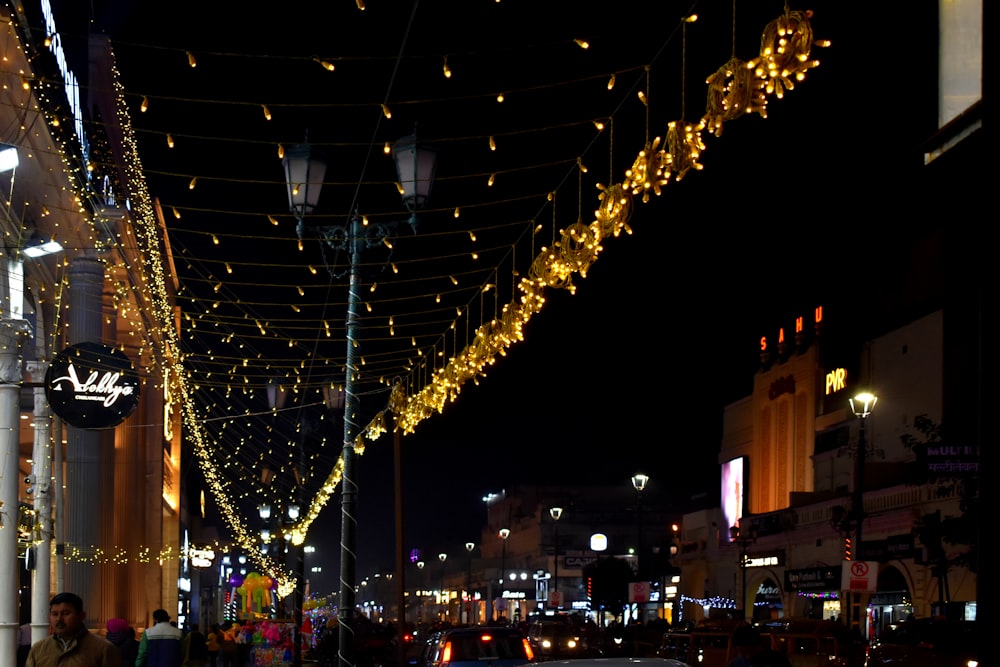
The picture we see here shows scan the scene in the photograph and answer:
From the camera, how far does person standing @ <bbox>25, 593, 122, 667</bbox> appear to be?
877 centimetres

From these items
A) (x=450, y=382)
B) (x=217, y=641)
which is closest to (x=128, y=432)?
(x=217, y=641)

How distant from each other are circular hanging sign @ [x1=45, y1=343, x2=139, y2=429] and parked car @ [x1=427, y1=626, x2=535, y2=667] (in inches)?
236

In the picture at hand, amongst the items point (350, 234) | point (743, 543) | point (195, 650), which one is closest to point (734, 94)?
point (350, 234)

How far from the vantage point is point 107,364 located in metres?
17.3

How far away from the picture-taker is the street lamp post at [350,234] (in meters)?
16.5

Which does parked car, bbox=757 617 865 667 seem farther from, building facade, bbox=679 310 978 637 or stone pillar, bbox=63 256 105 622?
stone pillar, bbox=63 256 105 622

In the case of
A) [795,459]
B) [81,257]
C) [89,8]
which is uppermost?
[89,8]

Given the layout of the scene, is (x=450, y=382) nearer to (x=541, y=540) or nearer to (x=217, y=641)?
(x=217, y=641)

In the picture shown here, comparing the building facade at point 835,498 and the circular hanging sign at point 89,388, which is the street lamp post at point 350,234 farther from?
the building facade at point 835,498

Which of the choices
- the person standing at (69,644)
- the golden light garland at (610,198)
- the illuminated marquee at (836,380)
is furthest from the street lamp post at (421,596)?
the person standing at (69,644)

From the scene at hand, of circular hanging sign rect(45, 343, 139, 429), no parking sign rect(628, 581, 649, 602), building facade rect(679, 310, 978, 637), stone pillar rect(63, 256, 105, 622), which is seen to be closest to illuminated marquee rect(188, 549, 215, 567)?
building facade rect(679, 310, 978, 637)

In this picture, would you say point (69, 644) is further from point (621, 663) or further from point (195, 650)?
point (195, 650)

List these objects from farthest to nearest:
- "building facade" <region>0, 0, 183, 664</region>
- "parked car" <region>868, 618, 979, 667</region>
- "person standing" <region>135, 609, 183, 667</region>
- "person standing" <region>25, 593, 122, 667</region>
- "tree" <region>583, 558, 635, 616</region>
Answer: "tree" <region>583, 558, 635, 616</region> → "parked car" <region>868, 618, 979, 667</region> → "building facade" <region>0, 0, 183, 664</region> → "person standing" <region>135, 609, 183, 667</region> → "person standing" <region>25, 593, 122, 667</region>

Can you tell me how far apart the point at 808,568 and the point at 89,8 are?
109 ft
